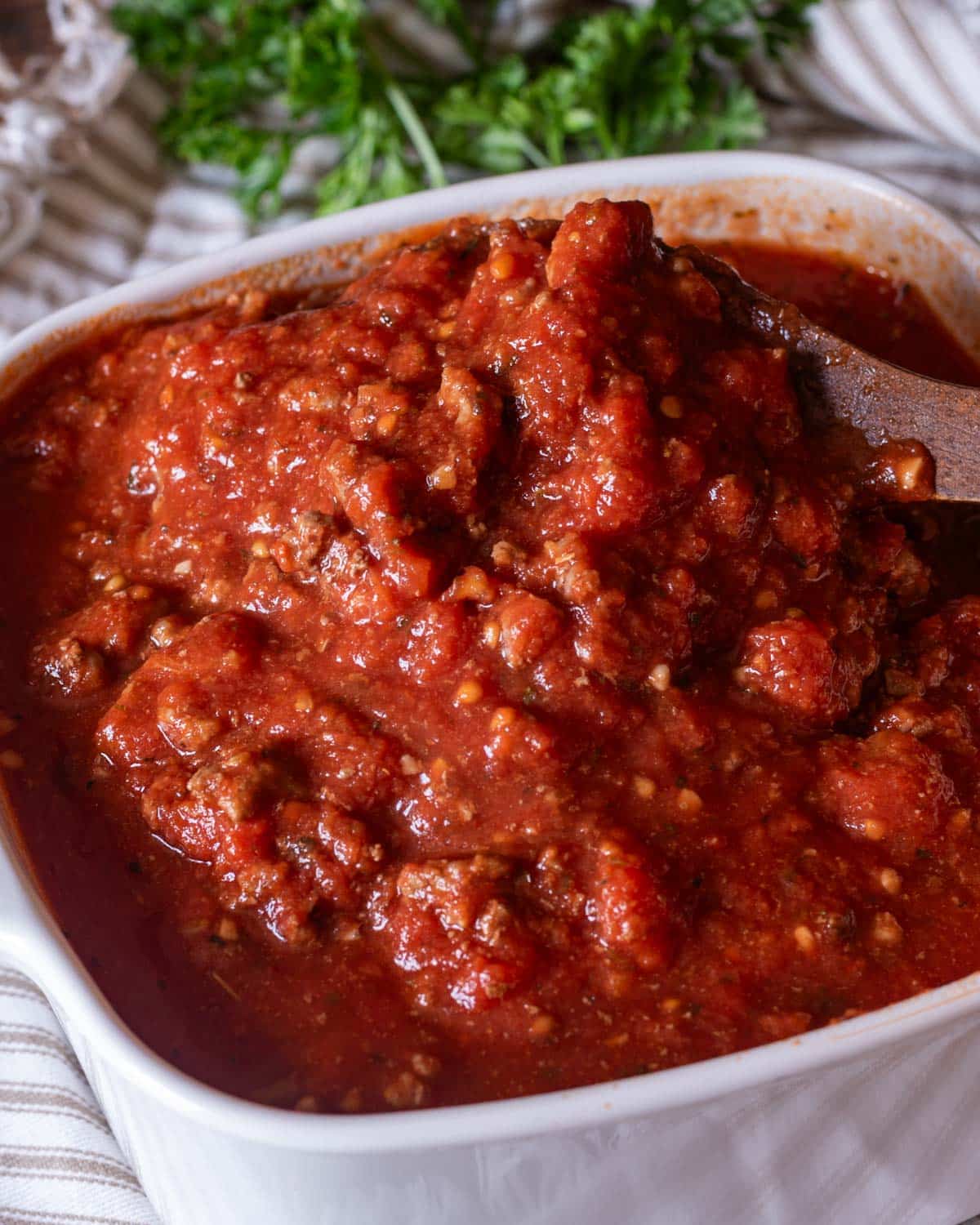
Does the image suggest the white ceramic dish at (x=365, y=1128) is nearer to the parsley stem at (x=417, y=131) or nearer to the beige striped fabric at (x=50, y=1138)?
the beige striped fabric at (x=50, y=1138)

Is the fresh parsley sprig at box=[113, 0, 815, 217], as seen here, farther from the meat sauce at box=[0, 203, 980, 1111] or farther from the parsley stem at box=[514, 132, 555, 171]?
the meat sauce at box=[0, 203, 980, 1111]

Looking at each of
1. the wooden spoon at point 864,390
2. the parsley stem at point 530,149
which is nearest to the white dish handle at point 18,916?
the wooden spoon at point 864,390

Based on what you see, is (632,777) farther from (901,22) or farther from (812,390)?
(901,22)

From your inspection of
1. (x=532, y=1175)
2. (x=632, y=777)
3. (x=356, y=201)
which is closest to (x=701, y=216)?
(x=356, y=201)

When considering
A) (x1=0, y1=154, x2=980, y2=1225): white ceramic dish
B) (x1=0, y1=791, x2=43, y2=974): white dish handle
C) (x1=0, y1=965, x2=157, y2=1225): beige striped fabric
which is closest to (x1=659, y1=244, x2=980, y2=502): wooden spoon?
(x1=0, y1=154, x2=980, y2=1225): white ceramic dish

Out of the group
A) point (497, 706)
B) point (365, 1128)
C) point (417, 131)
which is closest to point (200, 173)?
point (417, 131)

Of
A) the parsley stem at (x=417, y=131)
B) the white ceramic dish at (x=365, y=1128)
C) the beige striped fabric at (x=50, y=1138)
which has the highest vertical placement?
the parsley stem at (x=417, y=131)
